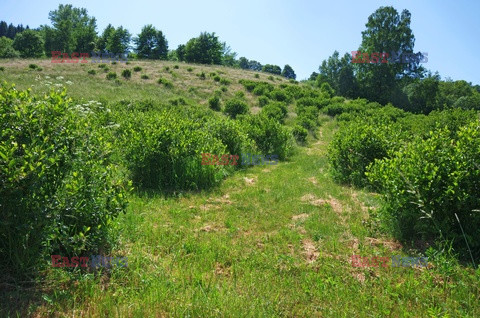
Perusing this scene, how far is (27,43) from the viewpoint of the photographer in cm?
5225

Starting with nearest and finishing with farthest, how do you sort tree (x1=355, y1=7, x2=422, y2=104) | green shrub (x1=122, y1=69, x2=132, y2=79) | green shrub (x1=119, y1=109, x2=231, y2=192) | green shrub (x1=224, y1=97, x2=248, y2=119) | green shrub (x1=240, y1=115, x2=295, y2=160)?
1. green shrub (x1=119, y1=109, x2=231, y2=192)
2. green shrub (x1=240, y1=115, x2=295, y2=160)
3. green shrub (x1=224, y1=97, x2=248, y2=119)
4. green shrub (x1=122, y1=69, x2=132, y2=79)
5. tree (x1=355, y1=7, x2=422, y2=104)

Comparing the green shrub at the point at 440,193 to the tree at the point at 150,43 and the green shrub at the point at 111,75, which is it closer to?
the green shrub at the point at 111,75

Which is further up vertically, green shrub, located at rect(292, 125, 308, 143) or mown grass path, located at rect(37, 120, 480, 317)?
green shrub, located at rect(292, 125, 308, 143)

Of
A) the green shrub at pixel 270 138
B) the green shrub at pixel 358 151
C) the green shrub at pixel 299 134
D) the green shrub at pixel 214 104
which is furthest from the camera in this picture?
the green shrub at pixel 214 104

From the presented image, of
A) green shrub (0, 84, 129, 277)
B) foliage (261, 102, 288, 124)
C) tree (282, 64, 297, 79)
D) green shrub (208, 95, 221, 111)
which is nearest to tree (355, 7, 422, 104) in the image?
foliage (261, 102, 288, 124)

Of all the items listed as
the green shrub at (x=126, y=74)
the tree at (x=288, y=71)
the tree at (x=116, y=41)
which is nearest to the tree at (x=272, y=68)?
the tree at (x=288, y=71)

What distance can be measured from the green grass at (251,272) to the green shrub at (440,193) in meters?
0.45

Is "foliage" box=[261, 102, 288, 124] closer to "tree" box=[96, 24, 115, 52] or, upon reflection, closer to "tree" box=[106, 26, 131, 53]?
"tree" box=[106, 26, 131, 53]

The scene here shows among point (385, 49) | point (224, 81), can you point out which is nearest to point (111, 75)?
point (224, 81)

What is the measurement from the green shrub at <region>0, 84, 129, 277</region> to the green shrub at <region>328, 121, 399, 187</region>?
648 centimetres

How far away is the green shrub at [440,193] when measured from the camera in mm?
4152

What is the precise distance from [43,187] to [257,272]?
2624 mm

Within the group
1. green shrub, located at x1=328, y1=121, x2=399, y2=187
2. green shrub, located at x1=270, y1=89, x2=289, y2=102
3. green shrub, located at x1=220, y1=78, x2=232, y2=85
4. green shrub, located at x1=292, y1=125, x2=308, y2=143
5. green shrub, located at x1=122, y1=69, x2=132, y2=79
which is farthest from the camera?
green shrub, located at x1=220, y1=78, x2=232, y2=85

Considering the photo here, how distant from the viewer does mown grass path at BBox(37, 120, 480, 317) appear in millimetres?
3021
